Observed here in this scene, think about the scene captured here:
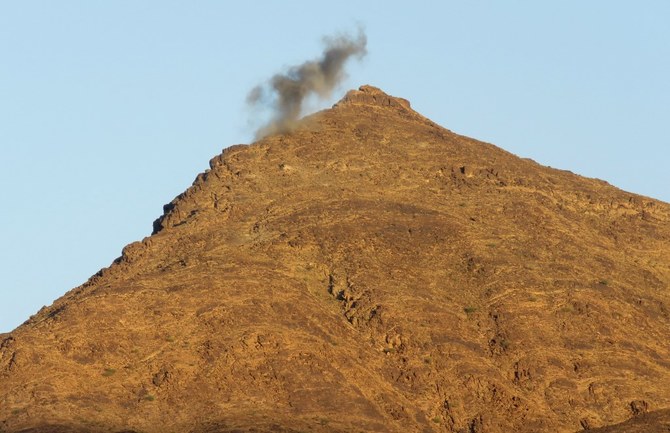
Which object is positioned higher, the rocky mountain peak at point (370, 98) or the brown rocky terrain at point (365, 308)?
the rocky mountain peak at point (370, 98)

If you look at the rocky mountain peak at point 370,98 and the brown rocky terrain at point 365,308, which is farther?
the rocky mountain peak at point 370,98

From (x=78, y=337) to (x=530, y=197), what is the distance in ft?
80.8

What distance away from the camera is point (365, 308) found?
69.6 m

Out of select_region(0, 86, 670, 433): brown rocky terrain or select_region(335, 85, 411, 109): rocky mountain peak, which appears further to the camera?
select_region(335, 85, 411, 109): rocky mountain peak

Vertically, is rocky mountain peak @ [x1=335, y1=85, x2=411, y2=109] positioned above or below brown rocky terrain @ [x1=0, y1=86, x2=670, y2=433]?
above

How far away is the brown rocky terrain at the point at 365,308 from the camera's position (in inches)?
2485

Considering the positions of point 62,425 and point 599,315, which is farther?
point 599,315

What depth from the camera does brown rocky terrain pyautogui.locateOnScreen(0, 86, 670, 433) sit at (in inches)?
2485

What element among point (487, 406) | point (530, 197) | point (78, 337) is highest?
point (530, 197)

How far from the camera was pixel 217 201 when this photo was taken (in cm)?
7688

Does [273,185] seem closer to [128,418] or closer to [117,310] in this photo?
[117,310]

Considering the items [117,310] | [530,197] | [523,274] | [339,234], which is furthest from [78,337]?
[530,197]

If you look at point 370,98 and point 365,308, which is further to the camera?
point 370,98

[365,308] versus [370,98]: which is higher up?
[370,98]
